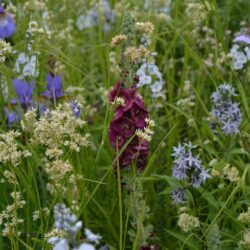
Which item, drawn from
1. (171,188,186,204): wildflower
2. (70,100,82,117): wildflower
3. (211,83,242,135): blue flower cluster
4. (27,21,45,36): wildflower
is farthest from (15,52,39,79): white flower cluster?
(171,188,186,204): wildflower

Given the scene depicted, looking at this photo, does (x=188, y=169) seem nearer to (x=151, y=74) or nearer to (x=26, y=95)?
(x=26, y=95)

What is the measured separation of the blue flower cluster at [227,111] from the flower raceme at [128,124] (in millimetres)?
572

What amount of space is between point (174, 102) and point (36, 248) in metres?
1.43

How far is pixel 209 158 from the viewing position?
2662 mm

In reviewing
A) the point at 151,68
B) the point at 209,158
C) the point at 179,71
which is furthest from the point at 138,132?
the point at 179,71

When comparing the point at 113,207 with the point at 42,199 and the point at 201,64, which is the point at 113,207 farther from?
the point at 201,64

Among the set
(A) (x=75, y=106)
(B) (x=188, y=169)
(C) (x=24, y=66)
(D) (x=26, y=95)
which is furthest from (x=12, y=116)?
(B) (x=188, y=169)

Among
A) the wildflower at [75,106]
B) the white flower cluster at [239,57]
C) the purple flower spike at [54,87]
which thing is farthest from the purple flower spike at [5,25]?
the white flower cluster at [239,57]

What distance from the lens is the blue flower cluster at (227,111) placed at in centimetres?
248

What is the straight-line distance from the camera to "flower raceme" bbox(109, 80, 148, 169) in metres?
1.97

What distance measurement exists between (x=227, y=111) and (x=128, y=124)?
0.66 meters

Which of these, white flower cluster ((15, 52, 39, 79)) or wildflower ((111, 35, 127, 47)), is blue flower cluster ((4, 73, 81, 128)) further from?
wildflower ((111, 35, 127, 47))

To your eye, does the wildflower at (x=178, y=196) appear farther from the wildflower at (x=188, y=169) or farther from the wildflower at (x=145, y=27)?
the wildflower at (x=145, y=27)

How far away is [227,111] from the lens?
2527mm
